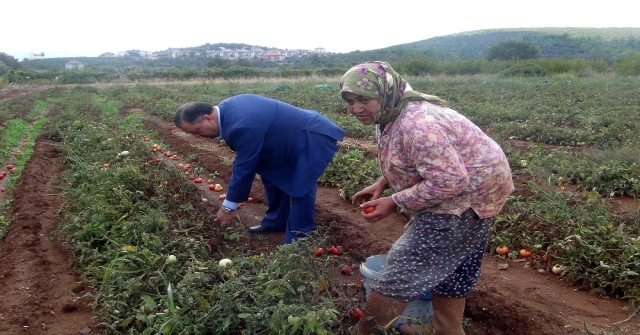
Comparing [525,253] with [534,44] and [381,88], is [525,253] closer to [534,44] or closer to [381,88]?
[381,88]

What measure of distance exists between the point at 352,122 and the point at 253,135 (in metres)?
6.72

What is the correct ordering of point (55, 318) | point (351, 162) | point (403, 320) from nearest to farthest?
point (403, 320), point (55, 318), point (351, 162)

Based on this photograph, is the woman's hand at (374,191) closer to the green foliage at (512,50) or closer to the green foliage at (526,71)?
the green foliage at (526,71)

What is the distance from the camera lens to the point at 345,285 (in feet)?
10.0

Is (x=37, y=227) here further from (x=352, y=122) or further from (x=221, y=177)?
(x=352, y=122)

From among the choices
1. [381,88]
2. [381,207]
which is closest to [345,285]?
[381,207]

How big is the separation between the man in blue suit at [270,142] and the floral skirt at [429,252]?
113cm

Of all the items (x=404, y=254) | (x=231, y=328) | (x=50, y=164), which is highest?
(x=404, y=254)

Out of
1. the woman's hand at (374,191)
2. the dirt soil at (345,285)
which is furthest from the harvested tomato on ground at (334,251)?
the woman's hand at (374,191)

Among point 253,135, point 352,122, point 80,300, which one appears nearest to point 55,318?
point 80,300

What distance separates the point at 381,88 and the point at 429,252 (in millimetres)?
774

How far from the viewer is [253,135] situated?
3.40 meters

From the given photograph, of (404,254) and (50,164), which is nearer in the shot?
(404,254)

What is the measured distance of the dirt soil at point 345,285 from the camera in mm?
2920
